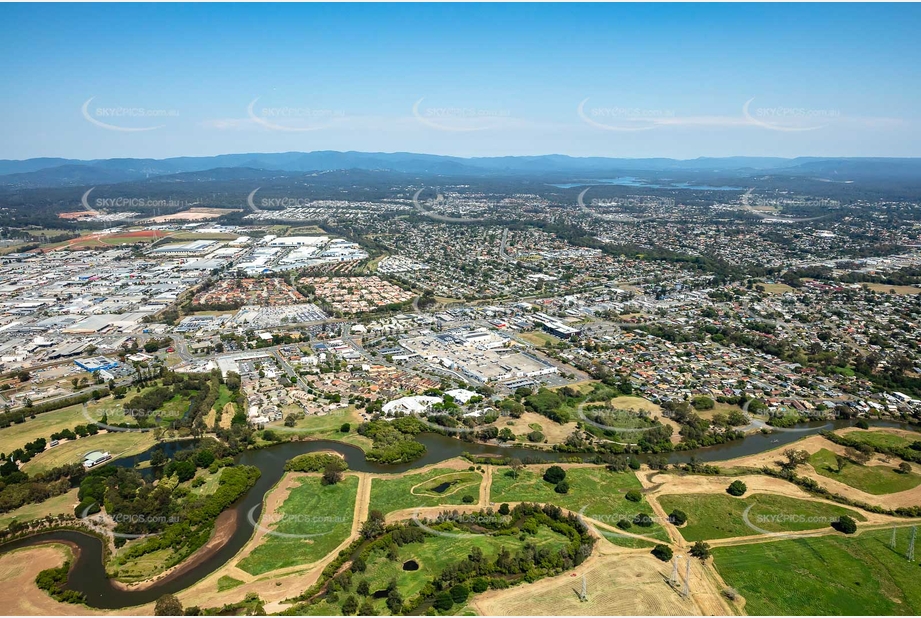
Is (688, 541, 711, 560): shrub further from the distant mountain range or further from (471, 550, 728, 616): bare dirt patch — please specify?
the distant mountain range

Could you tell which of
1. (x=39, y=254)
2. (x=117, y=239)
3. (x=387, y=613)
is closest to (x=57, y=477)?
(x=387, y=613)

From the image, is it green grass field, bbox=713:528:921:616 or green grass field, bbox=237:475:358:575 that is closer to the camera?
green grass field, bbox=713:528:921:616

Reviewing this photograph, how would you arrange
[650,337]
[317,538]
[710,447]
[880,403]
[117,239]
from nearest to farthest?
[317,538]
[710,447]
[880,403]
[650,337]
[117,239]

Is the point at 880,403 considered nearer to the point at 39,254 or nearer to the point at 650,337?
the point at 650,337

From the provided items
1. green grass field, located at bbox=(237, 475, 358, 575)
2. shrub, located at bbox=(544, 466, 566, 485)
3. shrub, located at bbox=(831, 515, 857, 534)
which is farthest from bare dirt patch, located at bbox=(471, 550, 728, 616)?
shrub, located at bbox=(831, 515, 857, 534)

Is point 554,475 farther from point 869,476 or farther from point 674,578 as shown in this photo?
point 869,476

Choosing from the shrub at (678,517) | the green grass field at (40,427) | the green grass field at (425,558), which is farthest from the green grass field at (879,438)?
the green grass field at (40,427)

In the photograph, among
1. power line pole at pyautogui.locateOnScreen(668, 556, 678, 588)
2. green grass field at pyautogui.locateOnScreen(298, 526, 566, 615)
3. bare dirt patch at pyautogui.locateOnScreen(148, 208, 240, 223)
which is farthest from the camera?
bare dirt patch at pyautogui.locateOnScreen(148, 208, 240, 223)

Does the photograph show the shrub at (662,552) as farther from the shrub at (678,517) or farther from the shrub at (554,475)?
the shrub at (554,475)
